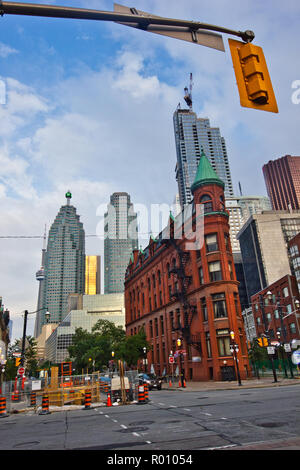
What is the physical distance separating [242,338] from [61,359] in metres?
156

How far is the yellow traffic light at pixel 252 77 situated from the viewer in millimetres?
6688

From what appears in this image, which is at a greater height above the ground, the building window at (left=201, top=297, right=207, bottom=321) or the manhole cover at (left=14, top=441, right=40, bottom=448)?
the building window at (left=201, top=297, right=207, bottom=321)

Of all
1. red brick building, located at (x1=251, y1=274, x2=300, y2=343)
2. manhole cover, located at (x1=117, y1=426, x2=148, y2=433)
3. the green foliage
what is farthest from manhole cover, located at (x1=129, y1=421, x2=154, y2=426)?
red brick building, located at (x1=251, y1=274, x2=300, y2=343)

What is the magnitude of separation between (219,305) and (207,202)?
13.3 meters

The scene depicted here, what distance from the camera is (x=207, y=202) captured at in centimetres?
Answer: 4809

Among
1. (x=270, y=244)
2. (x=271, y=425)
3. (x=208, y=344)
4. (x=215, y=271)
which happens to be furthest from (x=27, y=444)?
(x=270, y=244)

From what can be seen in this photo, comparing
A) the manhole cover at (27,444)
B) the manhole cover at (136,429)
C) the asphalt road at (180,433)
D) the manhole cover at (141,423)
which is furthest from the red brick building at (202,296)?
the manhole cover at (27,444)

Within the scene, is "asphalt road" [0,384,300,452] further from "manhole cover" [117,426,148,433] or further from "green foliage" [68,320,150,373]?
"green foliage" [68,320,150,373]

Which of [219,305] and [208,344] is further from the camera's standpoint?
[208,344]

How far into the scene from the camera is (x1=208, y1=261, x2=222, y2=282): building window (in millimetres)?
45219

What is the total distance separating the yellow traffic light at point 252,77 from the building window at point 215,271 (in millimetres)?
39497

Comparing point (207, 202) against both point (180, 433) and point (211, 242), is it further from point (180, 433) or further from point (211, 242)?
point (180, 433)

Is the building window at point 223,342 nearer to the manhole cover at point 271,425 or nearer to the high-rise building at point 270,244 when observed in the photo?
the manhole cover at point 271,425
